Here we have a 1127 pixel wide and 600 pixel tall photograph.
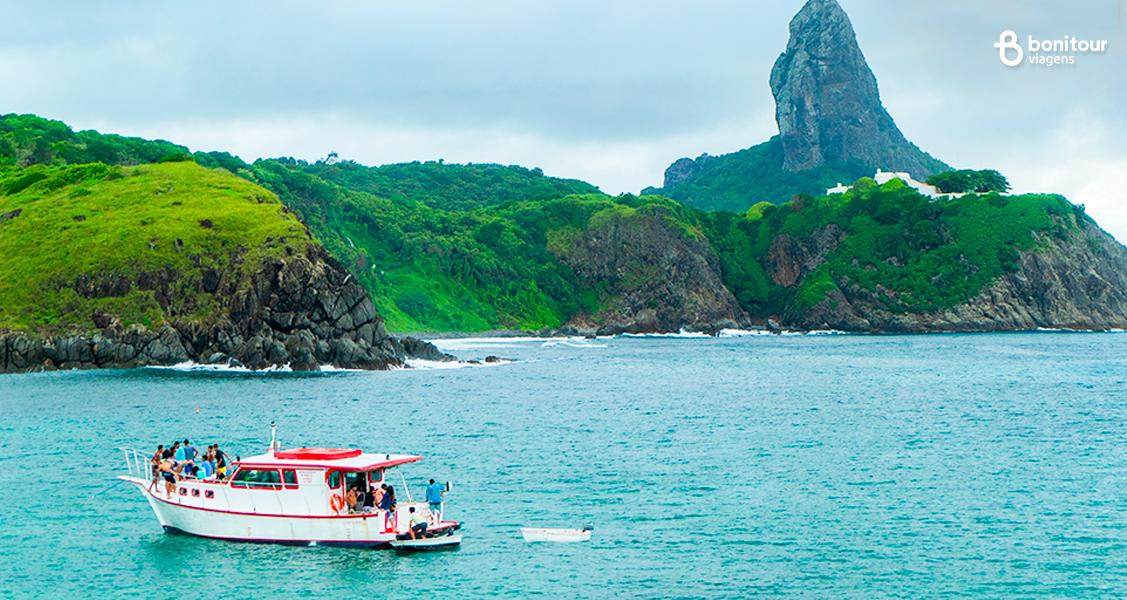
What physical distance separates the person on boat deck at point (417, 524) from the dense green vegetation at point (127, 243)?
107086 mm

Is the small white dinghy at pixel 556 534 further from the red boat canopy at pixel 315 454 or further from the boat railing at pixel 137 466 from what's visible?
the boat railing at pixel 137 466

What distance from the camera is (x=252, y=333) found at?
A: 14662 cm

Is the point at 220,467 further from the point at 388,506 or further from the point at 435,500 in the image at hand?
the point at 435,500

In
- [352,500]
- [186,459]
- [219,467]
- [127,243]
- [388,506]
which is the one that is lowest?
[388,506]

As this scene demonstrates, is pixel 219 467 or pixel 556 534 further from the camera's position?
pixel 219 467

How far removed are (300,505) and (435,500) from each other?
20.0 feet

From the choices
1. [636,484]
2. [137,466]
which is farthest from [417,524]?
[636,484]

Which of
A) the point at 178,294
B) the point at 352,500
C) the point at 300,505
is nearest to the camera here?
the point at 352,500

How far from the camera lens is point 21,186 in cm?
19575

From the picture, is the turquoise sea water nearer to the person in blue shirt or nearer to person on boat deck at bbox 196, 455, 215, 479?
the person in blue shirt

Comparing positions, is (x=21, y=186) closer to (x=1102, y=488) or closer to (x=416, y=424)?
(x=416, y=424)

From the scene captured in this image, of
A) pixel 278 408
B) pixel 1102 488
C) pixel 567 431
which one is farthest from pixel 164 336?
pixel 1102 488

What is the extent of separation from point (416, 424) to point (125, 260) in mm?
82289

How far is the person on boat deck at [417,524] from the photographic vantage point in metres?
51.0
